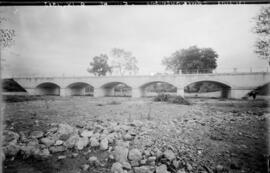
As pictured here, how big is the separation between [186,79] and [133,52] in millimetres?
4035

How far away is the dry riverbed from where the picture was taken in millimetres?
1774

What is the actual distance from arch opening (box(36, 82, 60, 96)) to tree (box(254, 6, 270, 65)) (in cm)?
622

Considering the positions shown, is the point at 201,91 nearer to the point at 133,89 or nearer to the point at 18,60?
the point at 133,89

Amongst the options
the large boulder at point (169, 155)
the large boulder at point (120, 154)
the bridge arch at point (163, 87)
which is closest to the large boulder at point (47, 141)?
the large boulder at point (120, 154)

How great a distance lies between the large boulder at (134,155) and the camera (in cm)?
186

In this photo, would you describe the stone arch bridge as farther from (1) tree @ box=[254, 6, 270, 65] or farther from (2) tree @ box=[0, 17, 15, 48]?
(1) tree @ box=[254, 6, 270, 65]

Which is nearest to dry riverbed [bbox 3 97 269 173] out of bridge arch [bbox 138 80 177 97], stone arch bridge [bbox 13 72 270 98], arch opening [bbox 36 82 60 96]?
arch opening [bbox 36 82 60 96]

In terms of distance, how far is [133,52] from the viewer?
125 inches

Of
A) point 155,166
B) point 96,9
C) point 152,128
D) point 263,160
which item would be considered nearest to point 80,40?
point 96,9

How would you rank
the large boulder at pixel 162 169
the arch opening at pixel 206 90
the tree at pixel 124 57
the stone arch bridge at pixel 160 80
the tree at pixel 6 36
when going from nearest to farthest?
the large boulder at pixel 162 169
the tree at pixel 6 36
the tree at pixel 124 57
the stone arch bridge at pixel 160 80
the arch opening at pixel 206 90

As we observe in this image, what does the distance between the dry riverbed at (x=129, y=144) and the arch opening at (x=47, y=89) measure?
7.47ft

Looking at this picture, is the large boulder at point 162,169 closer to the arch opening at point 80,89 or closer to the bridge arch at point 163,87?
the bridge arch at point 163,87

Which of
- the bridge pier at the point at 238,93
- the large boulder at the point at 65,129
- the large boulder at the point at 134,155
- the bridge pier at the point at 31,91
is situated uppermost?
the bridge pier at the point at 31,91

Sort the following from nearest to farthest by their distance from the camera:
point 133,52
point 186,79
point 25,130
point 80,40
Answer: point 25,130 → point 80,40 → point 133,52 → point 186,79
